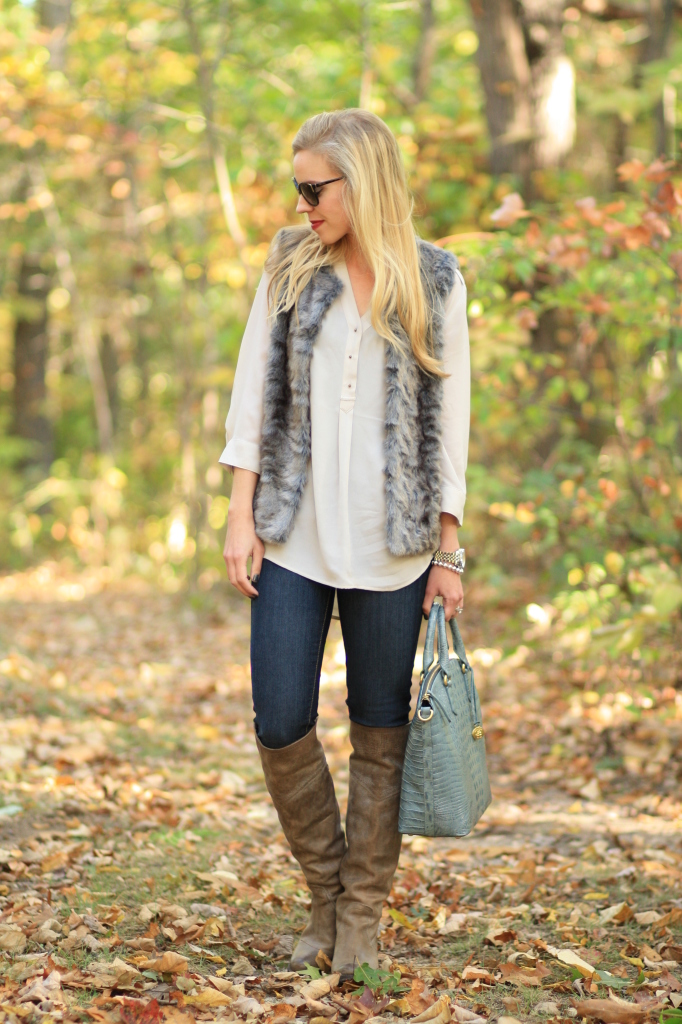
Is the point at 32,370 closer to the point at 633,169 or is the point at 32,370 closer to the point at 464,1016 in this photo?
the point at 633,169

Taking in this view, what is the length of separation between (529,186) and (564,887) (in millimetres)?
4945

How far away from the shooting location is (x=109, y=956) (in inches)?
96.6

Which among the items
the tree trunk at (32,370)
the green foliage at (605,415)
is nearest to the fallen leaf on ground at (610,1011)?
the green foliage at (605,415)

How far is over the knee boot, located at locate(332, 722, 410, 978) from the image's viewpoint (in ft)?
8.09

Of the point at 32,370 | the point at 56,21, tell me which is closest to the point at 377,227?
the point at 56,21

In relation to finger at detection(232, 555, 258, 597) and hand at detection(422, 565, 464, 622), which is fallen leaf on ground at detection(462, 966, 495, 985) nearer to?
hand at detection(422, 565, 464, 622)

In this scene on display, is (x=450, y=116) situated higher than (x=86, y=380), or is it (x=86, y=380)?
(x=450, y=116)

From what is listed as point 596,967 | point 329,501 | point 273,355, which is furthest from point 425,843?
point 273,355

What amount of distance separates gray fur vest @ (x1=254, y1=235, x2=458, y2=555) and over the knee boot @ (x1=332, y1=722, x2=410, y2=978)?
Result: 51cm

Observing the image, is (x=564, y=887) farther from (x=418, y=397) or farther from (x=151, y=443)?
(x=151, y=443)

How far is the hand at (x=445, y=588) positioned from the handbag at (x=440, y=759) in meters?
0.04

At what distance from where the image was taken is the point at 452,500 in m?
2.43

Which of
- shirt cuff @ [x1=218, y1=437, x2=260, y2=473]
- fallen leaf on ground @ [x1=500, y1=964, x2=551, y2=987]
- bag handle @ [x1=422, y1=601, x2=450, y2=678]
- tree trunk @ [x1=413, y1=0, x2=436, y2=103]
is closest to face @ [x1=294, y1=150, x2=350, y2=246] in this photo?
shirt cuff @ [x1=218, y1=437, x2=260, y2=473]

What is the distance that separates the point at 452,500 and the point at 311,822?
88 cm
